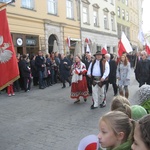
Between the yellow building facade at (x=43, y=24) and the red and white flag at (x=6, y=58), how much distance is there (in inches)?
447

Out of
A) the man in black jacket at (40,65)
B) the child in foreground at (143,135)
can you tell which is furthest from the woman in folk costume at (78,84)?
the child in foreground at (143,135)

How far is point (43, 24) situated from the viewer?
19.5 metres

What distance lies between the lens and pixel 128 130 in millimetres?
2012

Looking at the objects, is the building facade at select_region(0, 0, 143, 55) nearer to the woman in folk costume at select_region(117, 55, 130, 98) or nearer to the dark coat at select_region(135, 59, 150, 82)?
the woman in folk costume at select_region(117, 55, 130, 98)

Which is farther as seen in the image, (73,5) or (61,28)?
(73,5)

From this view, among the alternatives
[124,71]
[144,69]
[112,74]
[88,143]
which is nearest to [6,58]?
[88,143]

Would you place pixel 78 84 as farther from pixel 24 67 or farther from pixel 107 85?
pixel 24 67

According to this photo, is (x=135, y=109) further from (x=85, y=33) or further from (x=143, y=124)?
(x=85, y=33)

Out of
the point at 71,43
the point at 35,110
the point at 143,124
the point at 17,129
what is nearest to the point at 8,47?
the point at 17,129

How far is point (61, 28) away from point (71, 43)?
2264mm

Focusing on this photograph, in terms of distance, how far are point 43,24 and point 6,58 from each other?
1476 centimetres

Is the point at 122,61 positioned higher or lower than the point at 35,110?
higher

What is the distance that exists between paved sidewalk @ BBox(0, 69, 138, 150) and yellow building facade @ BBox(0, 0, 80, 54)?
800cm

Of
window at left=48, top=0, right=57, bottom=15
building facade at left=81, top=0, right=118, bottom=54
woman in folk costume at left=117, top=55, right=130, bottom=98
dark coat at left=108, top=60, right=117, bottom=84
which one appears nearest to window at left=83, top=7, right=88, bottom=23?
building facade at left=81, top=0, right=118, bottom=54
